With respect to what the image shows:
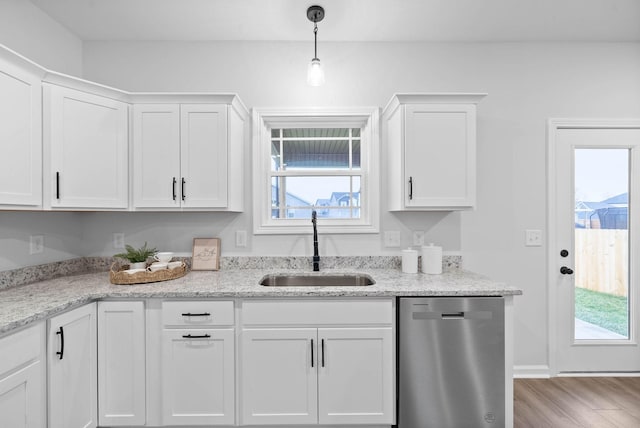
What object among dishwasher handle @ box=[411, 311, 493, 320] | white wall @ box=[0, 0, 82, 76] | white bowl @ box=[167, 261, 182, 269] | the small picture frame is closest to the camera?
dishwasher handle @ box=[411, 311, 493, 320]

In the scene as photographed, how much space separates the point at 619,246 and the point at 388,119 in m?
2.11

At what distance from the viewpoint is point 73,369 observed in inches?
62.4

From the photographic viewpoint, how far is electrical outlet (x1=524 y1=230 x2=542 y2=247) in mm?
2449

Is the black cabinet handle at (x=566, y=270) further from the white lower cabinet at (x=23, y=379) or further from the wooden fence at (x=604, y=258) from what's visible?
the white lower cabinet at (x=23, y=379)

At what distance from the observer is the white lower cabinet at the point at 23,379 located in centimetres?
124

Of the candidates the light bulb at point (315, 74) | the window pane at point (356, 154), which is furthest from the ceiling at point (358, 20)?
the window pane at point (356, 154)

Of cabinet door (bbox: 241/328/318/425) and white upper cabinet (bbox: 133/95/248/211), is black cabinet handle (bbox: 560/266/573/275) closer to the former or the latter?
cabinet door (bbox: 241/328/318/425)

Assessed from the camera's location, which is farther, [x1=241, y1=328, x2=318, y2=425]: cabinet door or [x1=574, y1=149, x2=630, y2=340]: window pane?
[x1=574, y1=149, x2=630, y2=340]: window pane

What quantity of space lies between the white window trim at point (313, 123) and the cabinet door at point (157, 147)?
0.58m

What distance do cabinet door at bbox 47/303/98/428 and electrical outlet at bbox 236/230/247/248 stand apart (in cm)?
99

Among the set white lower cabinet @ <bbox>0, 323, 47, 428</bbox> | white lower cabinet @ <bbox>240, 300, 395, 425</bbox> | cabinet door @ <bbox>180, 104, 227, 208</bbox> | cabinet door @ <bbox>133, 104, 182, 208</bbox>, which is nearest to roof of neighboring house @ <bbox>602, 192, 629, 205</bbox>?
white lower cabinet @ <bbox>240, 300, 395, 425</bbox>

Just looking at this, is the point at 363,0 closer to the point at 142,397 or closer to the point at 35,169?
the point at 35,169

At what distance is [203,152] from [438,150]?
1588mm

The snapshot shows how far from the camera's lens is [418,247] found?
2.44 m
